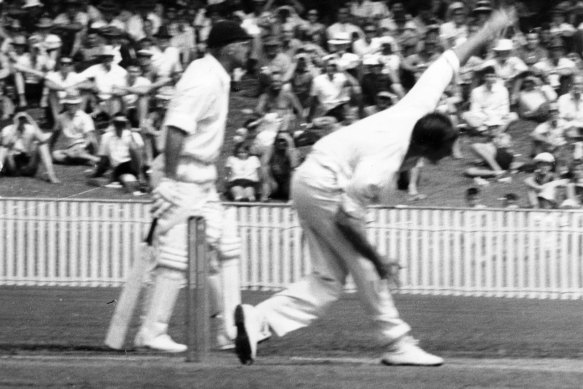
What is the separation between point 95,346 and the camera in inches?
339

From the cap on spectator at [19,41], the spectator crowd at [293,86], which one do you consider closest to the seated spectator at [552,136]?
the spectator crowd at [293,86]

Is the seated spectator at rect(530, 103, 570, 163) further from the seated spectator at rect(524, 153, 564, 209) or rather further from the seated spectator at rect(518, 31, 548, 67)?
the seated spectator at rect(518, 31, 548, 67)

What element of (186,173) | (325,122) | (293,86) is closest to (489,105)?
(325,122)

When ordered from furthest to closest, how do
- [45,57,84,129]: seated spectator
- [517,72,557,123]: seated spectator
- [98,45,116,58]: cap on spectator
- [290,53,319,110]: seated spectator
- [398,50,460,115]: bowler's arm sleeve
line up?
[45,57,84,129]: seated spectator → [98,45,116,58]: cap on spectator → [290,53,319,110]: seated spectator → [517,72,557,123]: seated spectator → [398,50,460,115]: bowler's arm sleeve

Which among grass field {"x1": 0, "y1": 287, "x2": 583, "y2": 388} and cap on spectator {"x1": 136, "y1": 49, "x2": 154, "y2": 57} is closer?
grass field {"x1": 0, "y1": 287, "x2": 583, "y2": 388}

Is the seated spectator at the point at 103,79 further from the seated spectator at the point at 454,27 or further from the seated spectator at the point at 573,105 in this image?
the seated spectator at the point at 573,105

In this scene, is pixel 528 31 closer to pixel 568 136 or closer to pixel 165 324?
pixel 568 136

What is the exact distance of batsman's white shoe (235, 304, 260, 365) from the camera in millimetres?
7332

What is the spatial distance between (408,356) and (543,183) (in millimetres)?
10481

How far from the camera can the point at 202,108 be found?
8.05 metres

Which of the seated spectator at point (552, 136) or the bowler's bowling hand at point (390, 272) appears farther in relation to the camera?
the seated spectator at point (552, 136)

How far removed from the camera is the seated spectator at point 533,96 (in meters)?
19.3

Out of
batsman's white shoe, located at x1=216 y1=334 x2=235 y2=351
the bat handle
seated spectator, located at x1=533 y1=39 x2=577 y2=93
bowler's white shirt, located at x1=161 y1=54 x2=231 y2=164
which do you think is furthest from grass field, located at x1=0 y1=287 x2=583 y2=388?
seated spectator, located at x1=533 y1=39 x2=577 y2=93

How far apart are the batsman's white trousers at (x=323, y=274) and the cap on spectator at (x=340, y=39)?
12.8 metres
